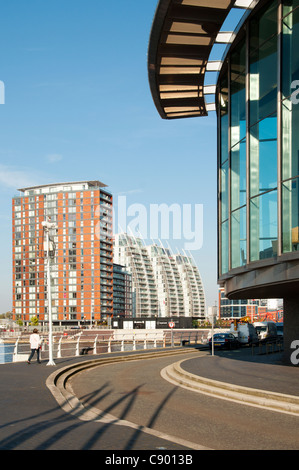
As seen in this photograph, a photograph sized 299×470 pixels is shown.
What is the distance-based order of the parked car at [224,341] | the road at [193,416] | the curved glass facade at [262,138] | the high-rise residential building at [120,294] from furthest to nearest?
the high-rise residential building at [120,294] → the parked car at [224,341] → the curved glass facade at [262,138] → the road at [193,416]

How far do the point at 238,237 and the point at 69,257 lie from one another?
144 metres

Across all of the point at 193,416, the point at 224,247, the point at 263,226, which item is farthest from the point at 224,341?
the point at 193,416

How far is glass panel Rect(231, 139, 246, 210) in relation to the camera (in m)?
22.1

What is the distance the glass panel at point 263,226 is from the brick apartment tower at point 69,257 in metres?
138

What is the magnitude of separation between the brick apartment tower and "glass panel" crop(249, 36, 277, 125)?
139 m

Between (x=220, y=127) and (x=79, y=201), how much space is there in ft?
463

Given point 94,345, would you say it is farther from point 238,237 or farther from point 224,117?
point 224,117

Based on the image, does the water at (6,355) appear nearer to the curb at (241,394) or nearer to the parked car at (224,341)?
the curb at (241,394)

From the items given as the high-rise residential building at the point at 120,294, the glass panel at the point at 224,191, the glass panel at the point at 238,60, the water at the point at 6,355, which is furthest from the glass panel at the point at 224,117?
the high-rise residential building at the point at 120,294

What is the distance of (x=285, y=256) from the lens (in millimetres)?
17562

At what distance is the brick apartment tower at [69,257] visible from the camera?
162 meters

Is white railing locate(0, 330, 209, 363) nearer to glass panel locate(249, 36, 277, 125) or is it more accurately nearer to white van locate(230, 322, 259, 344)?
white van locate(230, 322, 259, 344)
